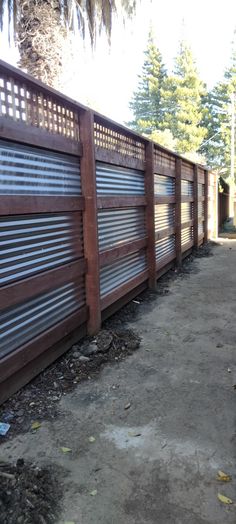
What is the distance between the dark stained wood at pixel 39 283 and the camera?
7.50 feet

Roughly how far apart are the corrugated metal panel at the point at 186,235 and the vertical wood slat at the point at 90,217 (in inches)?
182

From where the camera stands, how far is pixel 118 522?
5.05 feet

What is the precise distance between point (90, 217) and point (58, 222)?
45cm

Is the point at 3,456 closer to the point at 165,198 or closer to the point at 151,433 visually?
the point at 151,433

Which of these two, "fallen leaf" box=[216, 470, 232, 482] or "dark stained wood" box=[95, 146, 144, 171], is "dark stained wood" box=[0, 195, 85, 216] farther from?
"fallen leaf" box=[216, 470, 232, 482]

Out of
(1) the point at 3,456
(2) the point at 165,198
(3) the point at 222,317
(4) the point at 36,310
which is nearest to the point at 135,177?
(2) the point at 165,198

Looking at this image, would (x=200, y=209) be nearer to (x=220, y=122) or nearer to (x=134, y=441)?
(x=134, y=441)

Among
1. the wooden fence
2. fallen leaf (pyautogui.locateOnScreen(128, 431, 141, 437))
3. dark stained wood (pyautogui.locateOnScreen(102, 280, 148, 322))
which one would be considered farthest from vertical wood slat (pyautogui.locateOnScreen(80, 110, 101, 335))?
fallen leaf (pyautogui.locateOnScreen(128, 431, 141, 437))

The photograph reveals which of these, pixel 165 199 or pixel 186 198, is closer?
pixel 165 199

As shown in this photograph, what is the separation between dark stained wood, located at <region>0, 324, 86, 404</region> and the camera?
2.39 m

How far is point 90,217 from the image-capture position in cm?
329

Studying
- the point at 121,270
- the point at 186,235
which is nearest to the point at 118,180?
the point at 121,270

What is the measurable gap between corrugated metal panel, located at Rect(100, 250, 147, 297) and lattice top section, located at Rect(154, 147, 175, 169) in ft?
5.38

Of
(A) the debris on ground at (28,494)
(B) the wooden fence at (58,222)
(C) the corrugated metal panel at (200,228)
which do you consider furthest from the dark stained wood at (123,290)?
(C) the corrugated metal panel at (200,228)
